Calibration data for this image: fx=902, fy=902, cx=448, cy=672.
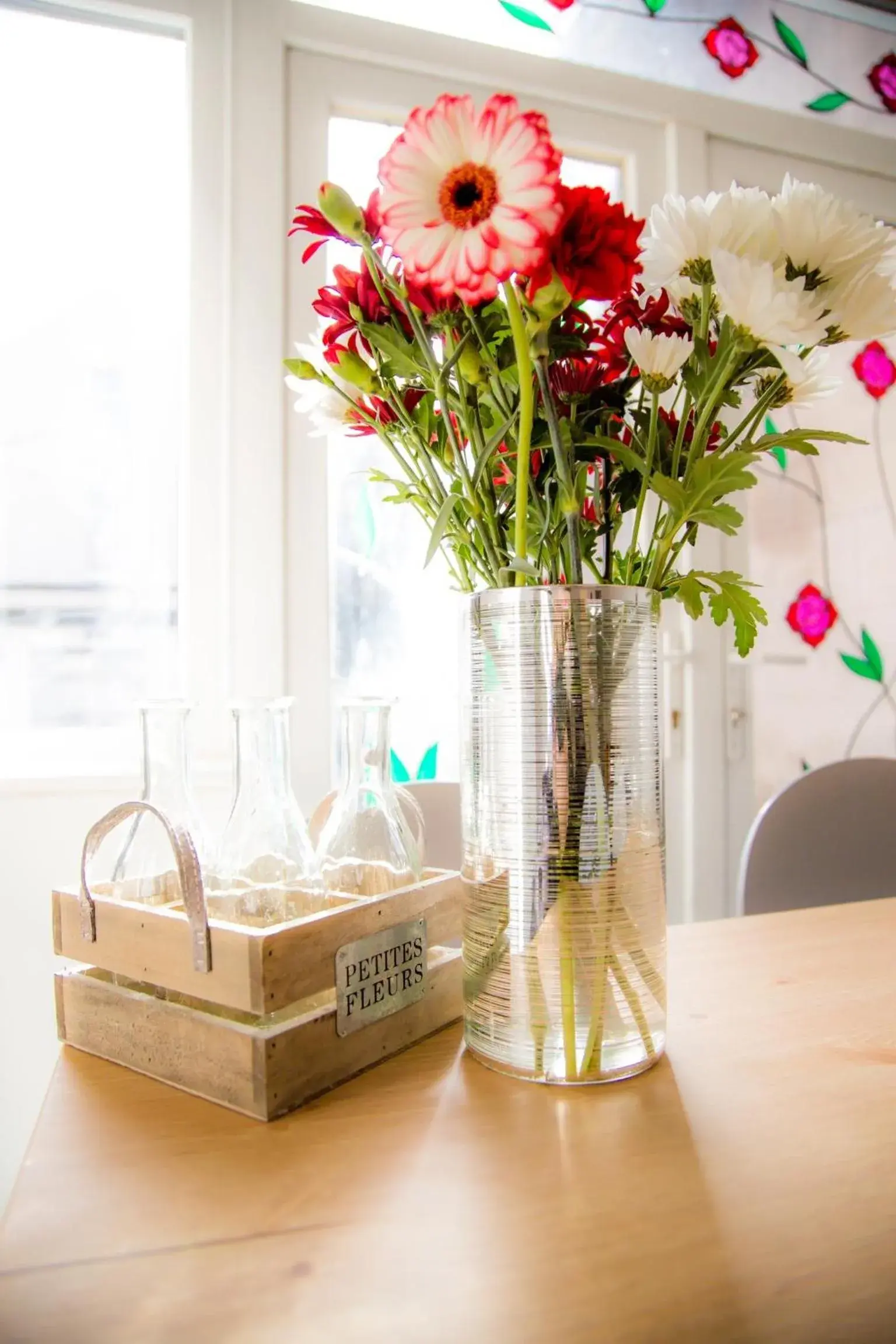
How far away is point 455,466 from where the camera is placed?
59 cm

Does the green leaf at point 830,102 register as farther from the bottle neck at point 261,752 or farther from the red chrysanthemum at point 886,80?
the bottle neck at point 261,752

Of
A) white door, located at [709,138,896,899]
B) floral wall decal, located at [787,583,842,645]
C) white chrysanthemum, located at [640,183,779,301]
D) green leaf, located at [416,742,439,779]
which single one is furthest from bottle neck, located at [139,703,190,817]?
floral wall decal, located at [787,583,842,645]

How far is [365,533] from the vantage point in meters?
1.96

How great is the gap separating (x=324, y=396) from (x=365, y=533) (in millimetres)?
1325

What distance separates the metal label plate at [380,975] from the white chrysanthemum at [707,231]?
1.51 ft

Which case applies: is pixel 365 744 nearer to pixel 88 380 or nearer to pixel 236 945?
pixel 236 945

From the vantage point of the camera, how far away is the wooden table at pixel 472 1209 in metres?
0.37

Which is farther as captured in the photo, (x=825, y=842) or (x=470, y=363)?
(x=825, y=842)

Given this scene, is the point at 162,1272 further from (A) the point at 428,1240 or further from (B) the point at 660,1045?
(B) the point at 660,1045


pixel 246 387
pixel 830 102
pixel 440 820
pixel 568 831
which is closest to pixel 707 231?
pixel 568 831

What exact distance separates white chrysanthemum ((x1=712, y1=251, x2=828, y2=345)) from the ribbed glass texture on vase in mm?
165

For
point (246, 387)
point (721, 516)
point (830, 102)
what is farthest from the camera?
point (830, 102)

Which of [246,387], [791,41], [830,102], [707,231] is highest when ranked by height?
[791,41]

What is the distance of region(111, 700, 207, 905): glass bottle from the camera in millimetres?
618
